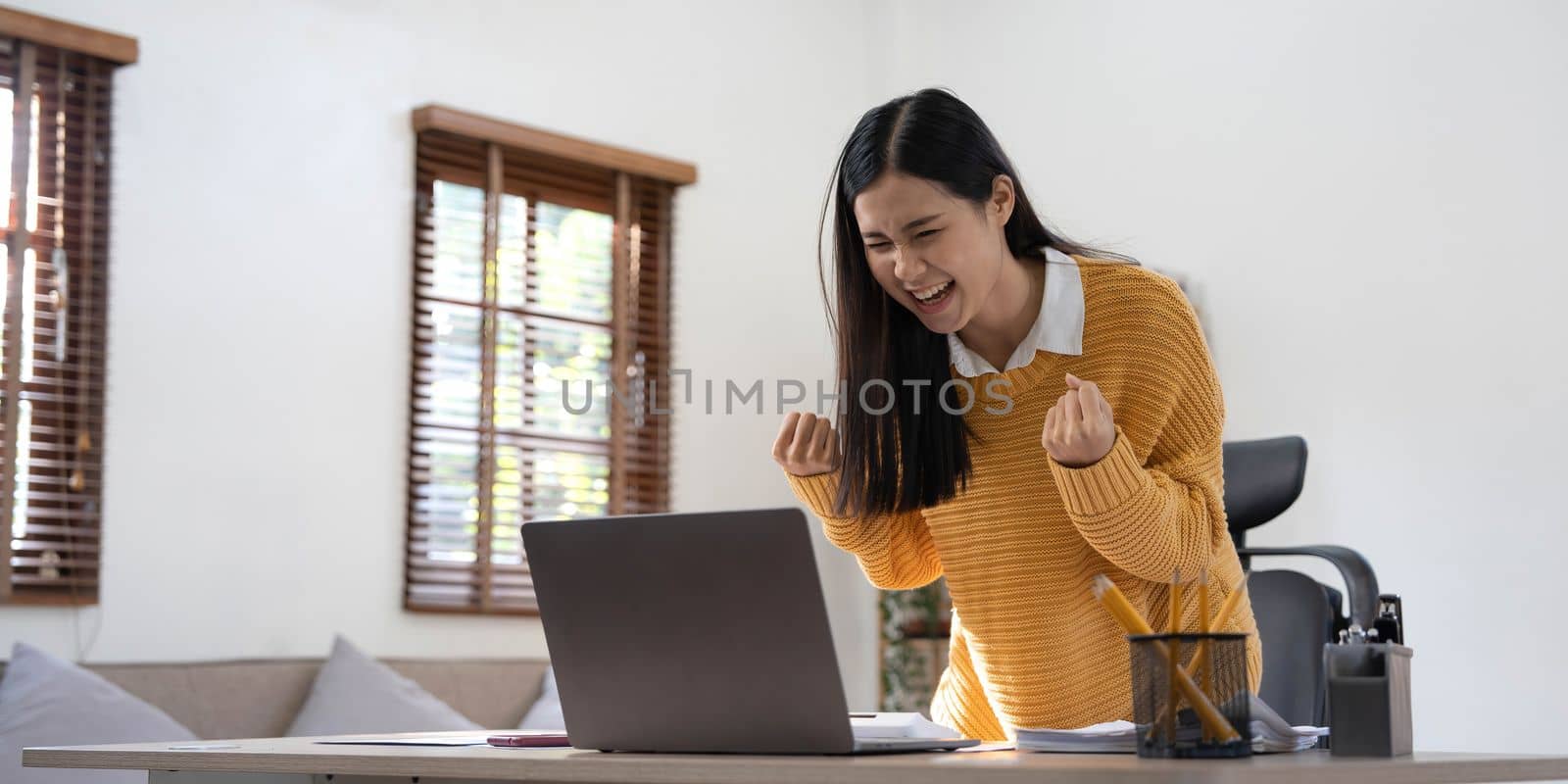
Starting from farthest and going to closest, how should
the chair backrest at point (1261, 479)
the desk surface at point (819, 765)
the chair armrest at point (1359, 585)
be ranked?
the chair backrest at point (1261, 479) → the chair armrest at point (1359, 585) → the desk surface at point (819, 765)

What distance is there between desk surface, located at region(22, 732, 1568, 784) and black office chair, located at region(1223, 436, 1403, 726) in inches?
37.0

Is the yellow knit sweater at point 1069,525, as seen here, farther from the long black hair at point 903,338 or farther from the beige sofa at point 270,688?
the beige sofa at point 270,688

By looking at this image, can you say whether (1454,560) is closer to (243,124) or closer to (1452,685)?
(1452,685)

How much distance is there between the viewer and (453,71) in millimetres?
4512

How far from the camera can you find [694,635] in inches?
50.0

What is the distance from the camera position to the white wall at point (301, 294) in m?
3.85

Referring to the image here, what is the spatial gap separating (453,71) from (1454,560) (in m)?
2.91

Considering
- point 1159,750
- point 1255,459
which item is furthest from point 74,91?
point 1159,750

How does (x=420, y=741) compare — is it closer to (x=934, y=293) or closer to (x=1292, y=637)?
(x=934, y=293)

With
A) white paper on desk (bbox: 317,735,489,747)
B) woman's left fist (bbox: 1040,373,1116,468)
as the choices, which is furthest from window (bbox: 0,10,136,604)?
woman's left fist (bbox: 1040,373,1116,468)

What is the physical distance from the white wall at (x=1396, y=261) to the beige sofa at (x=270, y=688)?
2.11 m

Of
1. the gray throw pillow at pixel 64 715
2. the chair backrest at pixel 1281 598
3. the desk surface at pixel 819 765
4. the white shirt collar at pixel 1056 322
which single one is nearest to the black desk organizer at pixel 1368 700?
the desk surface at pixel 819 765

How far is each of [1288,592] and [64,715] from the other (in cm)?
236

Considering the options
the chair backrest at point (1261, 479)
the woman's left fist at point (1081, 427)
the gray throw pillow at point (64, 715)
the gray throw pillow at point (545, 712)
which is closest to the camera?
the woman's left fist at point (1081, 427)
